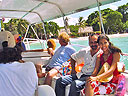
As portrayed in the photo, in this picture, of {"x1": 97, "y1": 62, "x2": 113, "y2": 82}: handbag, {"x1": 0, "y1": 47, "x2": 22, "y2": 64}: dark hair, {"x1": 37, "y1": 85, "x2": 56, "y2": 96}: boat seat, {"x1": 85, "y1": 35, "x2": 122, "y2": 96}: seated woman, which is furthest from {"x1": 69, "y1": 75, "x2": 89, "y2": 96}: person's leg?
{"x1": 0, "y1": 47, "x2": 22, "y2": 64}: dark hair

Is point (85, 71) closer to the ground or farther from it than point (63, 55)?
closer to the ground

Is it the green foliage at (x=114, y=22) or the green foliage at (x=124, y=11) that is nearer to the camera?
the green foliage at (x=114, y=22)

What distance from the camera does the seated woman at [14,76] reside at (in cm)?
102

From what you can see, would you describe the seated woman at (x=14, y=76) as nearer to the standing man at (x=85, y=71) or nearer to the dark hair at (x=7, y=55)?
the dark hair at (x=7, y=55)

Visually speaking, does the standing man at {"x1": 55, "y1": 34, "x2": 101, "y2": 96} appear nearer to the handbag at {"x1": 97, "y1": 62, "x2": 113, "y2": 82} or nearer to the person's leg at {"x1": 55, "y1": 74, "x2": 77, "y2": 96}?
the person's leg at {"x1": 55, "y1": 74, "x2": 77, "y2": 96}

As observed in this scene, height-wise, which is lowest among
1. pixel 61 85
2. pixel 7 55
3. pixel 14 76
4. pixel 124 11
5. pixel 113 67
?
pixel 61 85

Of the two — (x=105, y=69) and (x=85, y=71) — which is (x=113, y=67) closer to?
(x=105, y=69)

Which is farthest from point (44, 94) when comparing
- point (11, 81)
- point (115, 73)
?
point (115, 73)

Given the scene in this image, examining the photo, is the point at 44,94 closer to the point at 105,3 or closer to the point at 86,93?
the point at 86,93

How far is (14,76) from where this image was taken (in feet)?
3.37

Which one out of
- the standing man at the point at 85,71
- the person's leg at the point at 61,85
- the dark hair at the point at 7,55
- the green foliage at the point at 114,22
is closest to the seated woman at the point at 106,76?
the standing man at the point at 85,71

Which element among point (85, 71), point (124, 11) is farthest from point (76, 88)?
point (124, 11)

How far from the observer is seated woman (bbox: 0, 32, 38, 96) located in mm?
1016

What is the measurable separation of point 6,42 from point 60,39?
1.31m
